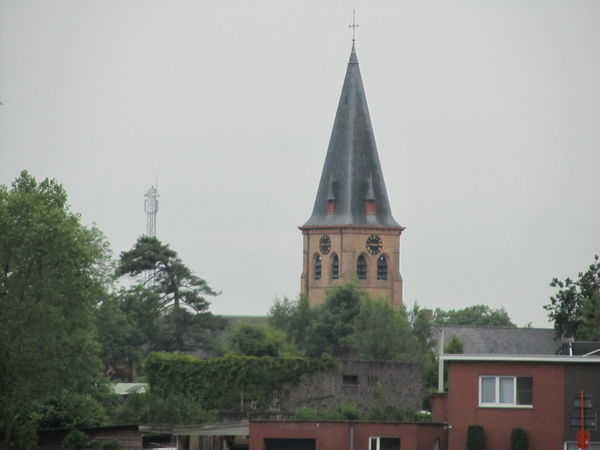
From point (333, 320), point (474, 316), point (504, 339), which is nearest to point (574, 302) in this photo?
point (504, 339)

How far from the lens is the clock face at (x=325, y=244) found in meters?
111

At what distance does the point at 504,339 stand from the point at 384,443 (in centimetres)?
3637

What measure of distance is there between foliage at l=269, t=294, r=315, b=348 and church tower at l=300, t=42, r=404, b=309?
11690 millimetres

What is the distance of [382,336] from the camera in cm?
8219

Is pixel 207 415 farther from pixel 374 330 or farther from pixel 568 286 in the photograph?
pixel 374 330

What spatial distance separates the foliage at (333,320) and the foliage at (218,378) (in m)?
27.6

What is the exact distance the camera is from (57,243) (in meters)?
45.6

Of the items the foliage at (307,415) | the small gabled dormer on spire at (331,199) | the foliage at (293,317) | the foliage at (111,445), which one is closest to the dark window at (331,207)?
the small gabled dormer on spire at (331,199)

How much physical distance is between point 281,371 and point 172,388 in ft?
13.7

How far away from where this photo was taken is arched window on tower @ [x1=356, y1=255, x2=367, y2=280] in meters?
111

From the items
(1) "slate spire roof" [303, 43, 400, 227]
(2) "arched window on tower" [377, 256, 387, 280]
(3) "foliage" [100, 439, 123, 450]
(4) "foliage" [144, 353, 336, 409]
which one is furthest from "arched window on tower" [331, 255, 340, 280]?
(3) "foliage" [100, 439, 123, 450]

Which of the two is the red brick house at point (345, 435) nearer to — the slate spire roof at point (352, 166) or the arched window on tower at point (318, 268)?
the slate spire roof at point (352, 166)

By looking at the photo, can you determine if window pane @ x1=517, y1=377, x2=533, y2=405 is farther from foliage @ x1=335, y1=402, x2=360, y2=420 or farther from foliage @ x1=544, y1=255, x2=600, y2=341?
foliage @ x1=544, y1=255, x2=600, y2=341

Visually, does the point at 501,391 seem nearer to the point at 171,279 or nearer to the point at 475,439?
the point at 475,439
